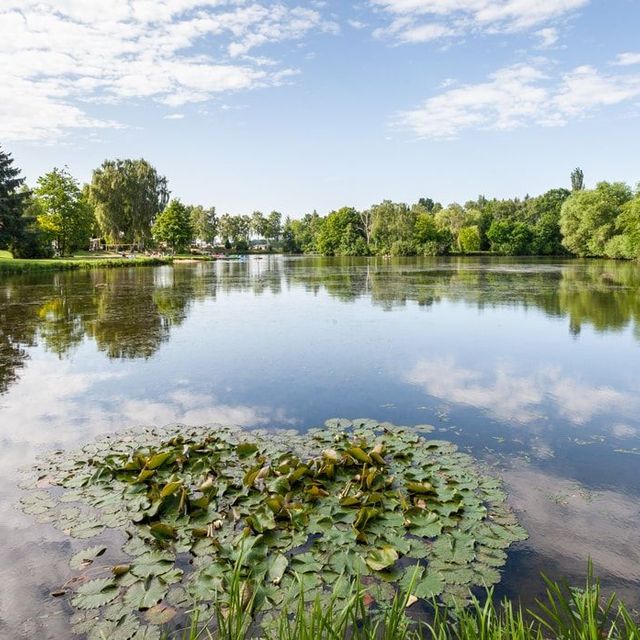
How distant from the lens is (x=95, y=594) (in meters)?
3.90

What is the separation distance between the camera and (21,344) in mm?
13781

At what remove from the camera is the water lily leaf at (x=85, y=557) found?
430 centimetres

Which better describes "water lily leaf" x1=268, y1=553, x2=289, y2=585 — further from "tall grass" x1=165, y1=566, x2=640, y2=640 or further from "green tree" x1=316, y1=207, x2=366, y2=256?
"green tree" x1=316, y1=207, x2=366, y2=256

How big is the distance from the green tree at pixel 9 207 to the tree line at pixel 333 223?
0.27 feet

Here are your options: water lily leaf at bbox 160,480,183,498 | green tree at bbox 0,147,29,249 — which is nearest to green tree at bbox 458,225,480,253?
green tree at bbox 0,147,29,249

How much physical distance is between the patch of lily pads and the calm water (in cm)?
32

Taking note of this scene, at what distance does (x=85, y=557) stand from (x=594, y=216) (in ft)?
228

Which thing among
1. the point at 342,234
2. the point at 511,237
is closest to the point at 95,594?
the point at 511,237

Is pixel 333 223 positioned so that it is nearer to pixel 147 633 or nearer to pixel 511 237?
pixel 511 237

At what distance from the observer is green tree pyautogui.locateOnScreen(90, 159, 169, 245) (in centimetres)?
6544

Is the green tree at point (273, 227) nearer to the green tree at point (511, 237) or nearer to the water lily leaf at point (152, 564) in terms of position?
the green tree at point (511, 237)

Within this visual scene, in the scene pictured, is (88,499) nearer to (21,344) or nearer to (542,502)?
(542,502)

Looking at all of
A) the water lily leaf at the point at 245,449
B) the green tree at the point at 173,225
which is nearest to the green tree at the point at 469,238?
the green tree at the point at 173,225

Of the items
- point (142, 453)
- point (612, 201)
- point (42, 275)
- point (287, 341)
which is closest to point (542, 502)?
point (142, 453)
